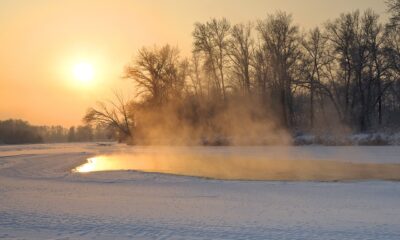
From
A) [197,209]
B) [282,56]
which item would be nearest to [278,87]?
[282,56]

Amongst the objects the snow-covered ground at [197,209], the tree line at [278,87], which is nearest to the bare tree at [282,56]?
the tree line at [278,87]

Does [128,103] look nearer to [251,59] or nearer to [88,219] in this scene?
[251,59]

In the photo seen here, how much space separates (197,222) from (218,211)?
1.30 meters

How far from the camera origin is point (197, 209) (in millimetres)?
10867

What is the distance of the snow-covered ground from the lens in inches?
333

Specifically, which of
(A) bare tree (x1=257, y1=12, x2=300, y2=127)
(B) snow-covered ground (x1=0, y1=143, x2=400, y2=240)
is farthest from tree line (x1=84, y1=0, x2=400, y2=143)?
(B) snow-covered ground (x1=0, y1=143, x2=400, y2=240)

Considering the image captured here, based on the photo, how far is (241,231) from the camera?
8422mm

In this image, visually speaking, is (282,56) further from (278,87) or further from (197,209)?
(197,209)

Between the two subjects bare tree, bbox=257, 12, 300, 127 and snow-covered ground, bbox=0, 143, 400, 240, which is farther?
bare tree, bbox=257, 12, 300, 127

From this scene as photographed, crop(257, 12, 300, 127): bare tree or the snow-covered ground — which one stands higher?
crop(257, 12, 300, 127): bare tree

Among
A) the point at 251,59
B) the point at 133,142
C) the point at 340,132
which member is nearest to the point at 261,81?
the point at 251,59

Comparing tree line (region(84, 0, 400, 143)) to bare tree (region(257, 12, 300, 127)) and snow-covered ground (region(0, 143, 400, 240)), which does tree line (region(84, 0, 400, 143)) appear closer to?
bare tree (region(257, 12, 300, 127))

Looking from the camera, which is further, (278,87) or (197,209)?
(278,87)

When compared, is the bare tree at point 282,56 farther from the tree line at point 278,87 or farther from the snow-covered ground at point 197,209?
the snow-covered ground at point 197,209
